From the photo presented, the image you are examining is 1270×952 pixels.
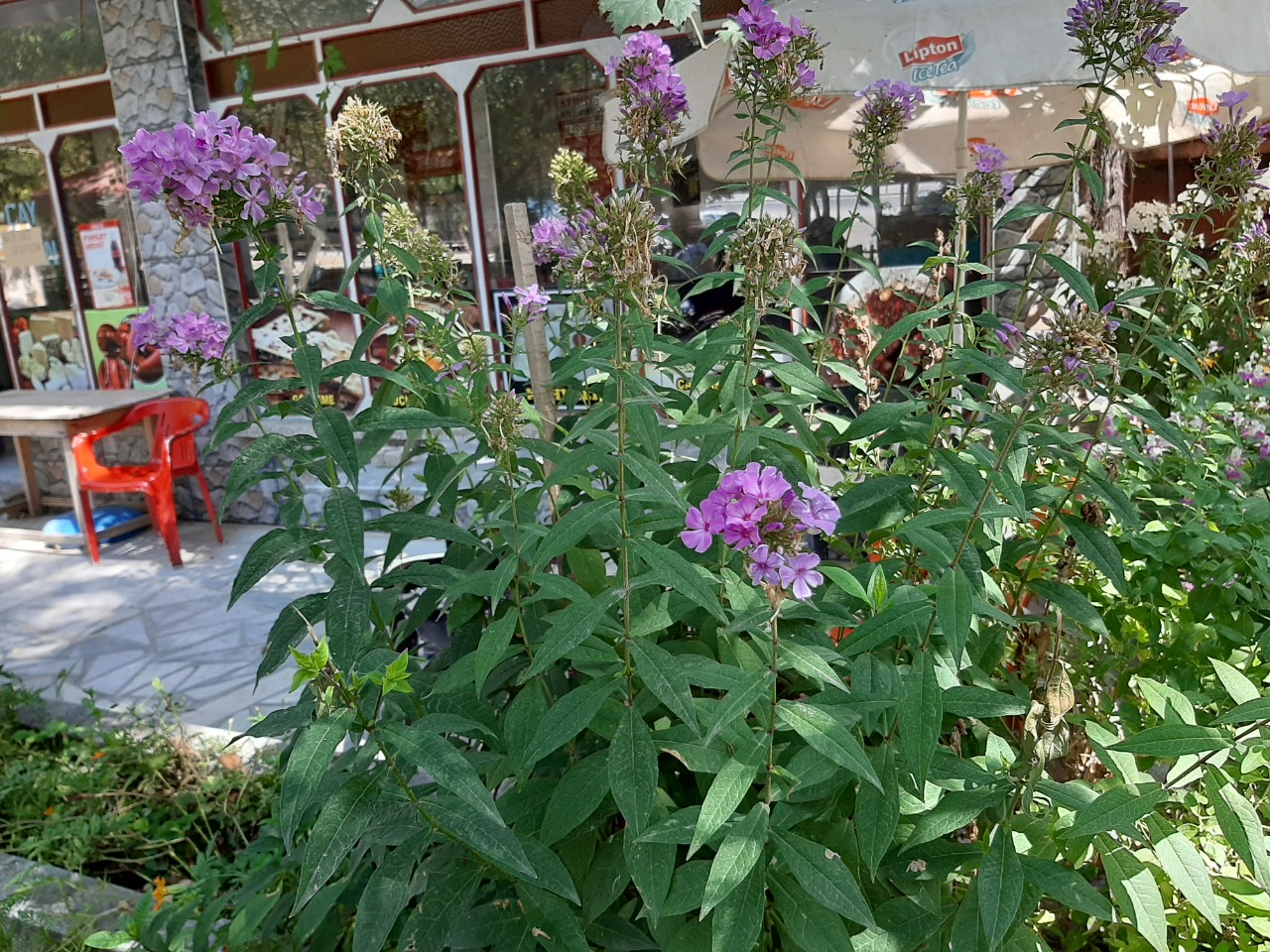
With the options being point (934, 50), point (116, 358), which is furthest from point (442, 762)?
point (116, 358)

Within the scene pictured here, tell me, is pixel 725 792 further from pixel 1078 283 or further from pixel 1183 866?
pixel 1078 283

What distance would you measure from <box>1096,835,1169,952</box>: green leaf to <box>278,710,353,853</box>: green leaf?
110 centimetres

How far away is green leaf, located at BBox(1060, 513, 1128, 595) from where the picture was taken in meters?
1.60

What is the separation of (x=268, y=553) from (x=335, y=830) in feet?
1.69

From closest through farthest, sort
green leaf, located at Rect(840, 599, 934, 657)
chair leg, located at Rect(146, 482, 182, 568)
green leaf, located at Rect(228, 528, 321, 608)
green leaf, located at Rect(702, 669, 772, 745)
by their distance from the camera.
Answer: green leaf, located at Rect(702, 669, 772, 745)
green leaf, located at Rect(840, 599, 934, 657)
green leaf, located at Rect(228, 528, 321, 608)
chair leg, located at Rect(146, 482, 182, 568)

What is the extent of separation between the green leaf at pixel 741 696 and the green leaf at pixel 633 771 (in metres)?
0.14

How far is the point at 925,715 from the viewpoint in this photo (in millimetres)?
1239

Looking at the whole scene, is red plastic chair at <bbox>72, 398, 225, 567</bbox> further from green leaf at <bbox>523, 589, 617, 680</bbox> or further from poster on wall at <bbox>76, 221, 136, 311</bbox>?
green leaf at <bbox>523, 589, 617, 680</bbox>

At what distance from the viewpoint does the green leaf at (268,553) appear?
156 cm

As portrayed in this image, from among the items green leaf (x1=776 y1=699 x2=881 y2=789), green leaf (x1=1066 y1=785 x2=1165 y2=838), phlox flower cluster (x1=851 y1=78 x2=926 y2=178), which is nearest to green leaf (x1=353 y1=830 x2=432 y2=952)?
green leaf (x1=776 y1=699 x2=881 y2=789)

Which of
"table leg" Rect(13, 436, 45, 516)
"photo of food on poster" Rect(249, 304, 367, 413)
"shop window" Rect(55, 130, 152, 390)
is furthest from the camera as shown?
"table leg" Rect(13, 436, 45, 516)

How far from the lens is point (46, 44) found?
6531 millimetres

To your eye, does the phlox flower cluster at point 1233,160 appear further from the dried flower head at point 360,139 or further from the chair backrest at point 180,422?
the chair backrest at point 180,422

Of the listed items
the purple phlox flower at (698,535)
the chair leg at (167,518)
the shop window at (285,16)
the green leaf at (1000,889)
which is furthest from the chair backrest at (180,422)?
the green leaf at (1000,889)
